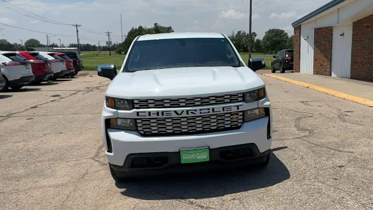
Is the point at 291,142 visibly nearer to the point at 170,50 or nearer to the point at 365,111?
the point at 170,50

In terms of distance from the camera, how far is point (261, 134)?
3805 mm

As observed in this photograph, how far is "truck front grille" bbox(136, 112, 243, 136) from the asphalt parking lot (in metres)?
0.71

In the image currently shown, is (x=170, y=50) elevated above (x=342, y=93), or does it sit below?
above

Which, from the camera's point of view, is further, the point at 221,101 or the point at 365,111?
the point at 365,111

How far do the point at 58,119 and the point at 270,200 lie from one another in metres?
6.35

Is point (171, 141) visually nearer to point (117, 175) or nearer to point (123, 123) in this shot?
point (123, 123)

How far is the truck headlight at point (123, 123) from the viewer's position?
12.1 ft

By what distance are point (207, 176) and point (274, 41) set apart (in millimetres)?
131621

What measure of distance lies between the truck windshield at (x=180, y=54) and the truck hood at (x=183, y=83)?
486 mm

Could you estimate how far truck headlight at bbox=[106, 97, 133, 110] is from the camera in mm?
3676

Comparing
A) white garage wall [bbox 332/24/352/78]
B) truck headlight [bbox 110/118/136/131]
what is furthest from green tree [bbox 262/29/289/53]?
truck headlight [bbox 110/118/136/131]

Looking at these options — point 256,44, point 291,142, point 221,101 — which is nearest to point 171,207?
point 221,101

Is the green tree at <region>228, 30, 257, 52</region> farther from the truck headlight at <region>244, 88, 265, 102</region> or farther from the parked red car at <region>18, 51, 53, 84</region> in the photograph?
the truck headlight at <region>244, 88, 265, 102</region>

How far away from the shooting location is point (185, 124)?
365 cm
